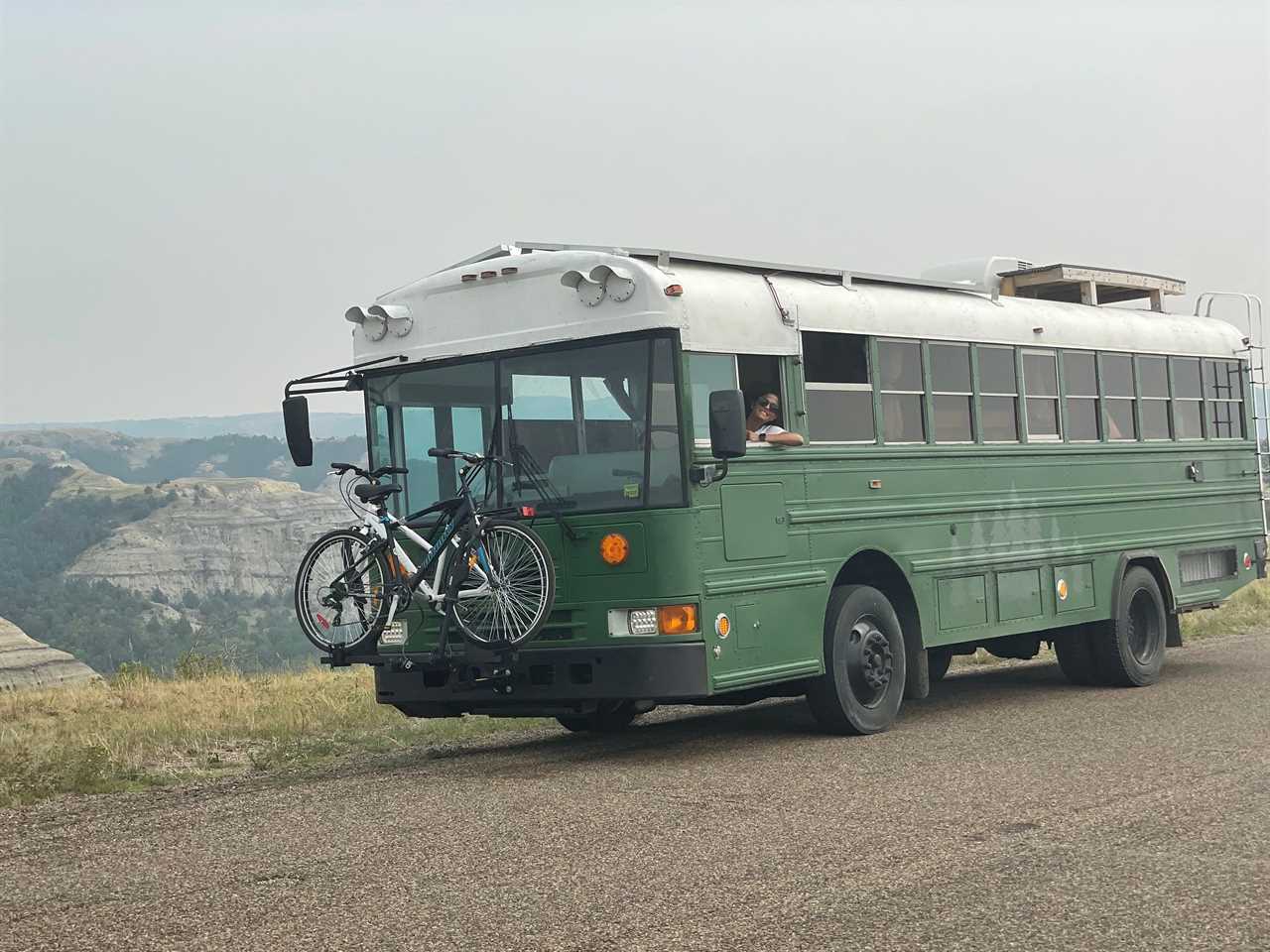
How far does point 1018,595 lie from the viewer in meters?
13.1

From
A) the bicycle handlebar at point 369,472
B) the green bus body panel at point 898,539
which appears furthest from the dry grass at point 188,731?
the bicycle handlebar at point 369,472

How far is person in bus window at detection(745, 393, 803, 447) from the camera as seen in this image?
1086 cm

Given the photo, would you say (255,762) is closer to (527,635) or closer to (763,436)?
(527,635)

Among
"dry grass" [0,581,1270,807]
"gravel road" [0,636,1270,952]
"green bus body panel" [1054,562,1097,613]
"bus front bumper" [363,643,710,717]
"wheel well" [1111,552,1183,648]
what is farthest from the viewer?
"wheel well" [1111,552,1183,648]

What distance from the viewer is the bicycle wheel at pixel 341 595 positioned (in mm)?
10359

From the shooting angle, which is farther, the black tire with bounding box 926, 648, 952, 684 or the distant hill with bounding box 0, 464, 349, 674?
the distant hill with bounding box 0, 464, 349, 674

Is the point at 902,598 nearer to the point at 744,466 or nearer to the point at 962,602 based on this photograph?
the point at 962,602

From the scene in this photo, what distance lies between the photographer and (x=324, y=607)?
10.4 meters

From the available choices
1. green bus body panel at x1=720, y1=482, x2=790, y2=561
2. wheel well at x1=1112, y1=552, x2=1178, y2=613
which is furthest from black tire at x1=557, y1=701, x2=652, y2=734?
wheel well at x1=1112, y1=552, x2=1178, y2=613

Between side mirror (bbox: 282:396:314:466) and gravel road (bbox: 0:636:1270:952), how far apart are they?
6.86 ft

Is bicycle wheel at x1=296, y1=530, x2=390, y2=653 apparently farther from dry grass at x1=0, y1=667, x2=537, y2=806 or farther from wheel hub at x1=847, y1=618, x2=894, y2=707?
wheel hub at x1=847, y1=618, x2=894, y2=707

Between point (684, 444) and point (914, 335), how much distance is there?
284cm

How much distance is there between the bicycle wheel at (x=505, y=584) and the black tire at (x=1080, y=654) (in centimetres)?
604

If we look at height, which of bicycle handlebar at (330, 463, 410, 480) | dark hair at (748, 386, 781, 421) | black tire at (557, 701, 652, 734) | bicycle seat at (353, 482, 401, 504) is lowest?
black tire at (557, 701, 652, 734)
